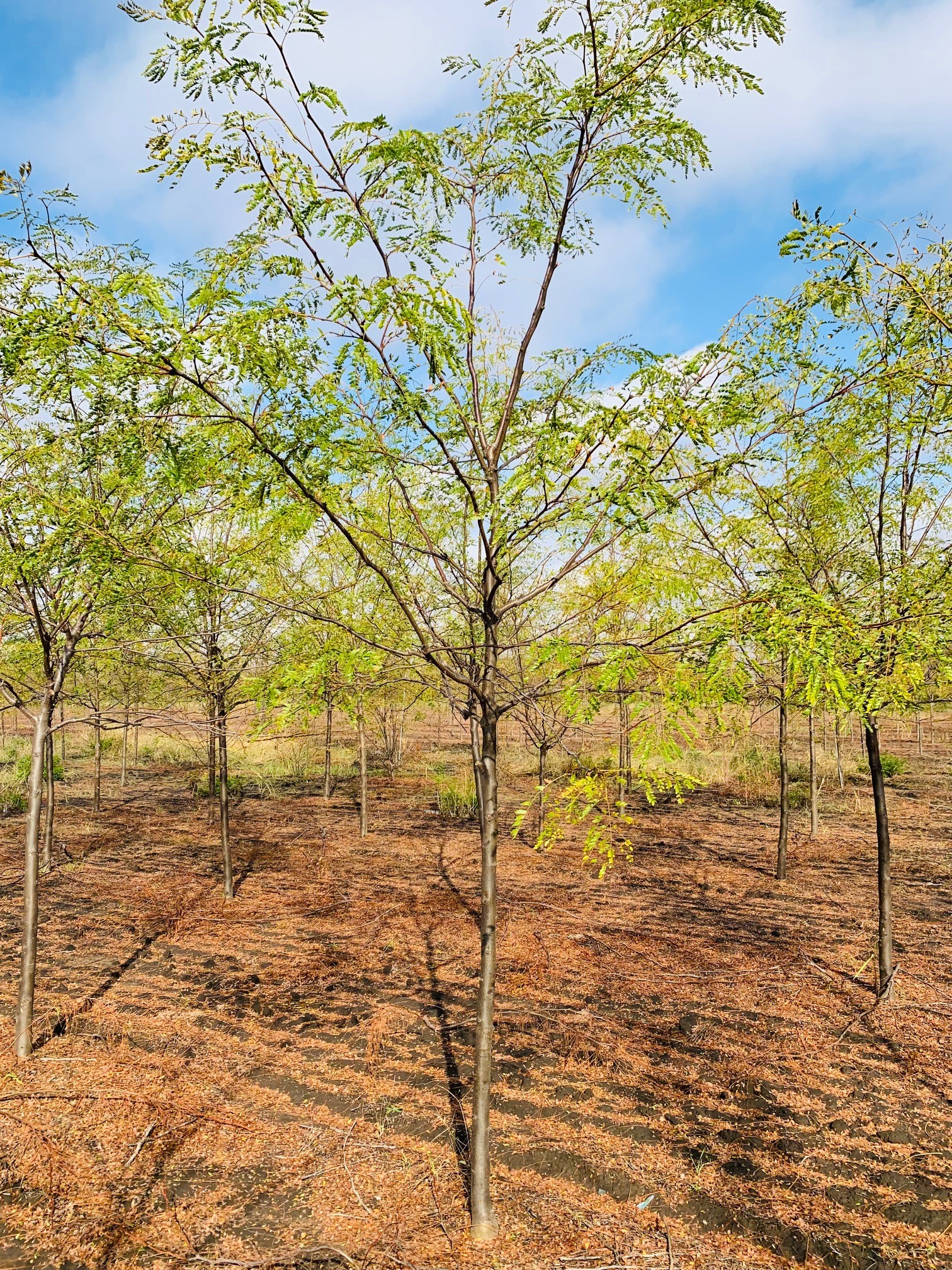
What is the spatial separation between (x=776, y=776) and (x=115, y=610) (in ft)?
57.2

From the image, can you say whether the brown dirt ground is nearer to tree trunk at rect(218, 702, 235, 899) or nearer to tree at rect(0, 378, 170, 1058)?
tree trunk at rect(218, 702, 235, 899)

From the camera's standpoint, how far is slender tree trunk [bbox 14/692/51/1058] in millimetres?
5660

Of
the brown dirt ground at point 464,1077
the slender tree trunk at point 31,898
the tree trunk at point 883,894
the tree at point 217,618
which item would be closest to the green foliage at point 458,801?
the brown dirt ground at point 464,1077

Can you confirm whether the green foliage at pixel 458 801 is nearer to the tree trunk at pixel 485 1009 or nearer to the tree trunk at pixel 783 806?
the tree trunk at pixel 783 806

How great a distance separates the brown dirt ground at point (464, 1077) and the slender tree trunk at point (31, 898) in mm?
201

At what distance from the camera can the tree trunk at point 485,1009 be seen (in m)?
3.93

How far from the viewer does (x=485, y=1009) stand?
4.06m

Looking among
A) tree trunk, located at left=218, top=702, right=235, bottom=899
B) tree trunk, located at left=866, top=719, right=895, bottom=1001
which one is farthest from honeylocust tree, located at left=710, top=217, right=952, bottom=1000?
tree trunk, located at left=218, top=702, right=235, bottom=899

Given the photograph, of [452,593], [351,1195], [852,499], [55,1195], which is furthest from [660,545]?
[55,1195]

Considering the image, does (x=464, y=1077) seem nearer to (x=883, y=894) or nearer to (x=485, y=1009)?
(x=485, y=1009)

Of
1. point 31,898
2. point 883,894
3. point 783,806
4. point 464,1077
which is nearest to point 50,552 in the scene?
point 31,898

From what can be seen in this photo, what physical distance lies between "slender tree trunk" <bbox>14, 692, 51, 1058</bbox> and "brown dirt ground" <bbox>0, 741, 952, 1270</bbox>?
0.66 ft

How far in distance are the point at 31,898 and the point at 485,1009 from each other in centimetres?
403

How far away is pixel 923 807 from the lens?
53.1 feet
